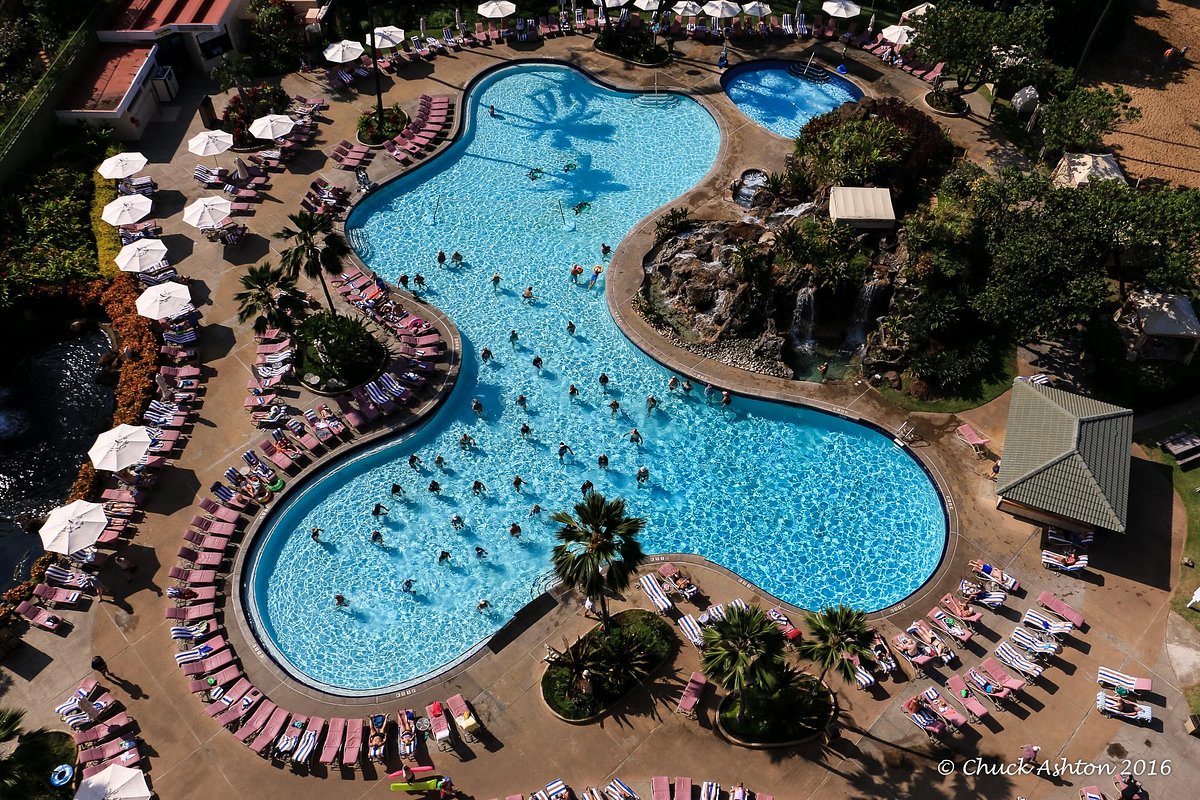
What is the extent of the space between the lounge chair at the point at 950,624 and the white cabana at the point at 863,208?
21.0 metres

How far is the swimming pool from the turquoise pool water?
14.5 m

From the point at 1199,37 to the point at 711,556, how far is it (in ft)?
177

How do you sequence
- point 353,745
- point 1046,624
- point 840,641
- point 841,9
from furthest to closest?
1. point 841,9
2. point 1046,624
3. point 353,745
4. point 840,641

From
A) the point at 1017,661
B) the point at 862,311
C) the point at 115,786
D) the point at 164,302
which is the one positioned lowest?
the point at 115,786

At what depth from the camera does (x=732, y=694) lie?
3027cm

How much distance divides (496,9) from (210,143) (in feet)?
74.3

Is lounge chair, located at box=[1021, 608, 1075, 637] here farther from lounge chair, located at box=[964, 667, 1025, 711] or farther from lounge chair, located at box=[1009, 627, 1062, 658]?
lounge chair, located at box=[964, 667, 1025, 711]

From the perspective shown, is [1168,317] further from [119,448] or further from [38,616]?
[38,616]

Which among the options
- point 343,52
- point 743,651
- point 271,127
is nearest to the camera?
point 743,651

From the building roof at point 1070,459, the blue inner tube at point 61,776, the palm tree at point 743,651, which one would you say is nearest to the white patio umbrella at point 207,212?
the blue inner tube at point 61,776

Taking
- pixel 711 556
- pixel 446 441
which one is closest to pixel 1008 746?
pixel 711 556

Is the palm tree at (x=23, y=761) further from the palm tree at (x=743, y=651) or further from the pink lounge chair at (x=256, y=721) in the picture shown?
the palm tree at (x=743, y=651)

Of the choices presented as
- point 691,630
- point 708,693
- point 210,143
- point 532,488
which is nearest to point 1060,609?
point 708,693

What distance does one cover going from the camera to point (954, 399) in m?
40.1
